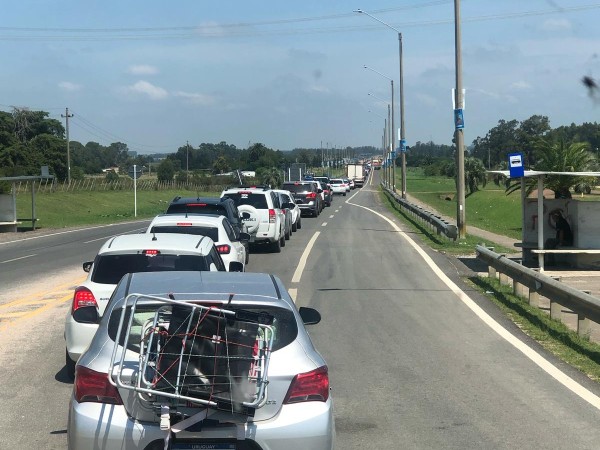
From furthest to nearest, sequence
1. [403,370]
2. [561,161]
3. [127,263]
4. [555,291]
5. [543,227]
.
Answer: [561,161] → [543,227] → [555,291] → [403,370] → [127,263]

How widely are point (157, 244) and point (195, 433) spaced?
190 inches

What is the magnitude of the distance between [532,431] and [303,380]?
297cm

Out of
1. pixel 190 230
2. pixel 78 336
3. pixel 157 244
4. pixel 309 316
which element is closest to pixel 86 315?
pixel 78 336

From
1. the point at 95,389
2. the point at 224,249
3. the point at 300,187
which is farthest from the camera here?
the point at 300,187

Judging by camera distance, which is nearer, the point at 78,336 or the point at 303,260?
the point at 78,336

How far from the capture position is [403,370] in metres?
9.77

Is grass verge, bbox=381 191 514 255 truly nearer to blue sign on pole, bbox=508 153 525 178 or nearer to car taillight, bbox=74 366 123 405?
blue sign on pole, bbox=508 153 525 178

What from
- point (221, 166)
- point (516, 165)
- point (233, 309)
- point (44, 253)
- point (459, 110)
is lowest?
point (44, 253)

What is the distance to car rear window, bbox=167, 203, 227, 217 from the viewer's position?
1833cm

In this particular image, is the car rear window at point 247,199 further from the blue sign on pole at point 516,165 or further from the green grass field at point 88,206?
the green grass field at point 88,206

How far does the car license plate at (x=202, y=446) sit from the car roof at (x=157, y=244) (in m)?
4.61

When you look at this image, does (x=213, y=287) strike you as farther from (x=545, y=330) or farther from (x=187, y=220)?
(x=187, y=220)

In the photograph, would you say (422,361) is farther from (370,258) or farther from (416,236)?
(416,236)

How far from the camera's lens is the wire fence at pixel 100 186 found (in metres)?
69.0
